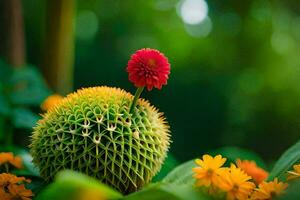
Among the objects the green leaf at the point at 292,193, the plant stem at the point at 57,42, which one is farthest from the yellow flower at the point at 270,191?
the plant stem at the point at 57,42

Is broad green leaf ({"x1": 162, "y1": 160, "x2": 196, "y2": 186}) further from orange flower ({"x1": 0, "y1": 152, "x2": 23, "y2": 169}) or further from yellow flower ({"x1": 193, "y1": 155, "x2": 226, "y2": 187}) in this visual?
orange flower ({"x1": 0, "y1": 152, "x2": 23, "y2": 169})

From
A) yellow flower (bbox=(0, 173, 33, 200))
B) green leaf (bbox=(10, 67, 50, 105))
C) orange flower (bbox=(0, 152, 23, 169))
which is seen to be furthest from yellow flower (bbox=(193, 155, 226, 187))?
green leaf (bbox=(10, 67, 50, 105))

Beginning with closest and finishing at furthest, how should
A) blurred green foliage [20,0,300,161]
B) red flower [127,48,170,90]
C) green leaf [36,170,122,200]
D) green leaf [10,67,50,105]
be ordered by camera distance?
1. green leaf [36,170,122,200]
2. red flower [127,48,170,90]
3. green leaf [10,67,50,105]
4. blurred green foliage [20,0,300,161]

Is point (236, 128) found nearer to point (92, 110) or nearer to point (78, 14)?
point (78, 14)

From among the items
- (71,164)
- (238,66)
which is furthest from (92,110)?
(238,66)

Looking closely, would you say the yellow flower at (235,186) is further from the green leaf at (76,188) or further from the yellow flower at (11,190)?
the yellow flower at (11,190)

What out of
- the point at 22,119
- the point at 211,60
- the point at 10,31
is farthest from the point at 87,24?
the point at 22,119

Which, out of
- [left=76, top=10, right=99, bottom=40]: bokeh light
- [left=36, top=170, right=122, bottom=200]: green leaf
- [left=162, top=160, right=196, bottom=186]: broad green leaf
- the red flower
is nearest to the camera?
[left=36, top=170, right=122, bottom=200]: green leaf
